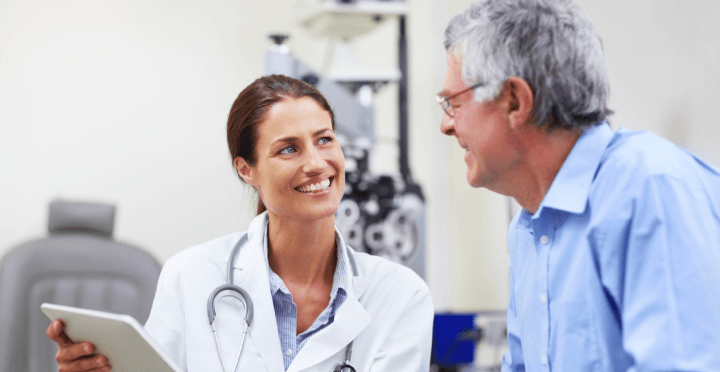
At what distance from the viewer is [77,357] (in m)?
1.07

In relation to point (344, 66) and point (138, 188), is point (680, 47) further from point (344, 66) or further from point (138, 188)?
point (138, 188)

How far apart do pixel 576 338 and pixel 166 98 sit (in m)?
2.60

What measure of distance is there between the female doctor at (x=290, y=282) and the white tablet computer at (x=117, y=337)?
192 mm

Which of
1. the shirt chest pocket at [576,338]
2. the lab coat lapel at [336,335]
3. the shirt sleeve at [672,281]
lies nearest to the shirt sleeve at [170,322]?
the lab coat lapel at [336,335]

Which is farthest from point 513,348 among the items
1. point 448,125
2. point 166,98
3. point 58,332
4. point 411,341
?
point 166,98

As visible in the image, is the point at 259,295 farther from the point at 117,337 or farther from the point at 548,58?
the point at 548,58

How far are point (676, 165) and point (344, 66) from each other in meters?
2.06

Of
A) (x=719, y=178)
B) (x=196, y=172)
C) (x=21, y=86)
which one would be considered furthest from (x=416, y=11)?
(x=719, y=178)

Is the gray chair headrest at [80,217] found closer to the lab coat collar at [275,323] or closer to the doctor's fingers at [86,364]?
the lab coat collar at [275,323]

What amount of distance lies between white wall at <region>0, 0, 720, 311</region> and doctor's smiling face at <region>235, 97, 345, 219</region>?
1.03 metres

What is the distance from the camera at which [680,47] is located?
202 centimetres

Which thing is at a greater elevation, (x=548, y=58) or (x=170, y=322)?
(x=548, y=58)

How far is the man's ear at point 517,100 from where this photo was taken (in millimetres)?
886

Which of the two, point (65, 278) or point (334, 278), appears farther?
point (65, 278)
